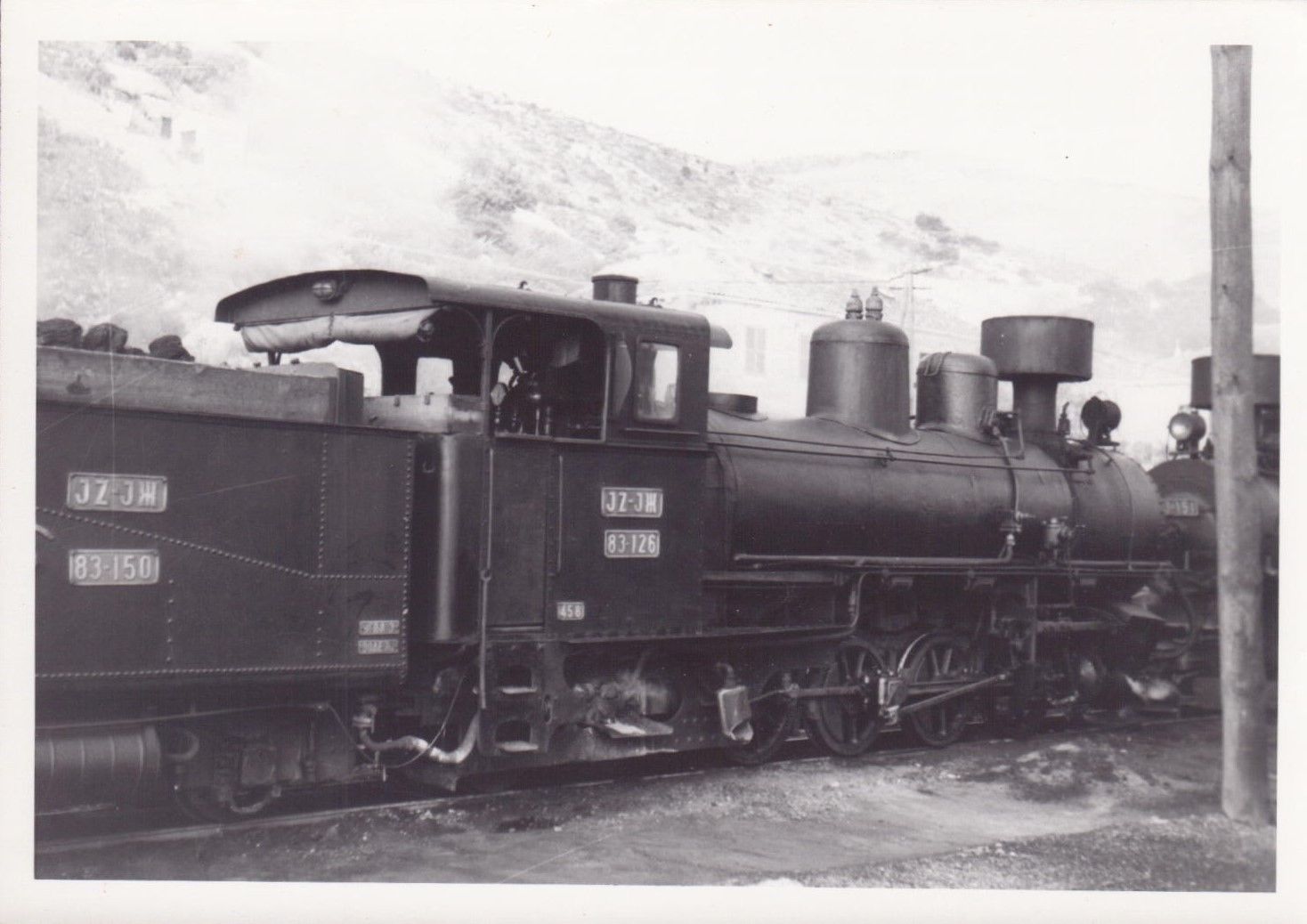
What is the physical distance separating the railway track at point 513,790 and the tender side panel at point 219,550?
104 centimetres

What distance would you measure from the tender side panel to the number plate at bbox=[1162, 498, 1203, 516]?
32.9ft

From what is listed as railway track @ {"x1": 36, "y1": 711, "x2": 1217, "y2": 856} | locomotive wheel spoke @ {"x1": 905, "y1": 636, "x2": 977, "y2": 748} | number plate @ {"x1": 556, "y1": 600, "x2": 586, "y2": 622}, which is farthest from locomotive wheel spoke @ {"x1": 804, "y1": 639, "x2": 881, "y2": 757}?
number plate @ {"x1": 556, "y1": 600, "x2": 586, "y2": 622}

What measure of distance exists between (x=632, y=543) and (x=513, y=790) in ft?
6.05

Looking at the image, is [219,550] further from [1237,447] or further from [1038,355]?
[1038,355]

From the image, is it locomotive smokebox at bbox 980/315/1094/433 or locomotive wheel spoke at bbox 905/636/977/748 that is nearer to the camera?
locomotive wheel spoke at bbox 905/636/977/748

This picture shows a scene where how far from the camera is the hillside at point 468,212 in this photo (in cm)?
1627

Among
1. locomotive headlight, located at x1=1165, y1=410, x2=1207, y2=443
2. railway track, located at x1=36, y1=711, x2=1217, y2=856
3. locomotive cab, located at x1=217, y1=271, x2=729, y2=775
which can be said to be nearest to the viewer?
railway track, located at x1=36, y1=711, x2=1217, y2=856

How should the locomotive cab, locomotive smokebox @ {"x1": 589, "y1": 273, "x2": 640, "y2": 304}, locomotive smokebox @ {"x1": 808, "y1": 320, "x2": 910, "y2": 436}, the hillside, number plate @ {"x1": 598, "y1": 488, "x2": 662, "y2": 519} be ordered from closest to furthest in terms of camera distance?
the locomotive cab
number plate @ {"x1": 598, "y1": 488, "x2": 662, "y2": 519}
locomotive smokebox @ {"x1": 589, "y1": 273, "x2": 640, "y2": 304}
locomotive smokebox @ {"x1": 808, "y1": 320, "x2": 910, "y2": 436}
the hillside

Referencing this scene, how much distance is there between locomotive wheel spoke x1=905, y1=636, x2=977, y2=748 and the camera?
36.1 feet

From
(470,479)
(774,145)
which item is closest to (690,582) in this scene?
(470,479)

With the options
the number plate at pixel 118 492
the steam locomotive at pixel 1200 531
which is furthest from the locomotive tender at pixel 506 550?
the steam locomotive at pixel 1200 531

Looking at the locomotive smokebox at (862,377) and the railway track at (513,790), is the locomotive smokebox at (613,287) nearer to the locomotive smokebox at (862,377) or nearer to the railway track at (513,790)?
the locomotive smokebox at (862,377)

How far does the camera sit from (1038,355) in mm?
12367

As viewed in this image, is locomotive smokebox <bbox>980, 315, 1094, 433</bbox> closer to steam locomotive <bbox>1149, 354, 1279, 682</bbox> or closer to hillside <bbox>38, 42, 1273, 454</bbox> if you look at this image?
steam locomotive <bbox>1149, 354, 1279, 682</bbox>
